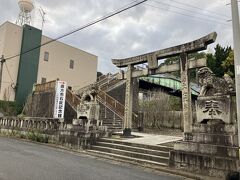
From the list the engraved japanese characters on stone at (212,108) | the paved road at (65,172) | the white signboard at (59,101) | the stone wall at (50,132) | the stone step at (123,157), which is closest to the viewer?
the paved road at (65,172)

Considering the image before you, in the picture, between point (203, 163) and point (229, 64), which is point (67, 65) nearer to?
point (229, 64)

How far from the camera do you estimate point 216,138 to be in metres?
8.78

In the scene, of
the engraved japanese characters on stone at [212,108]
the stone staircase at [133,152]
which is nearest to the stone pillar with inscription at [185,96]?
the stone staircase at [133,152]

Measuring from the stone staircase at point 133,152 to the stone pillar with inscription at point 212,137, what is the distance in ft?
2.89

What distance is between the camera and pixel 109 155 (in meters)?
11.9

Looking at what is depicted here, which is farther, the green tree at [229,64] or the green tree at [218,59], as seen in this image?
the green tree at [218,59]

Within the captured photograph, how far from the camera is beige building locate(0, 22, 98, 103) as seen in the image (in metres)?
32.5

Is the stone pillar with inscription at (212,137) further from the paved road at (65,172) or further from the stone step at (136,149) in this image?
the paved road at (65,172)

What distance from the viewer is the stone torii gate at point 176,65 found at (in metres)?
12.1

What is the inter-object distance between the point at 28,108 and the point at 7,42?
10366 mm

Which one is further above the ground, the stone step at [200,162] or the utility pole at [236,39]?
the utility pole at [236,39]

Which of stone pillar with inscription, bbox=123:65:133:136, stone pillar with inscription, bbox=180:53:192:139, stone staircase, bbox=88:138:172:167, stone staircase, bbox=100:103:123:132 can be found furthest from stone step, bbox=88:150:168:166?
stone staircase, bbox=100:103:123:132

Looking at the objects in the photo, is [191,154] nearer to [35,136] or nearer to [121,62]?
[121,62]

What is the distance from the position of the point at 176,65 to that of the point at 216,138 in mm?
5620
